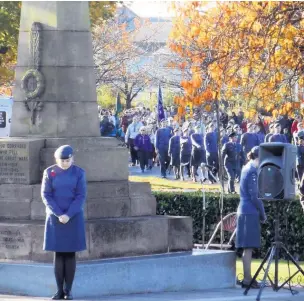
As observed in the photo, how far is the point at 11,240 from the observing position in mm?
15906

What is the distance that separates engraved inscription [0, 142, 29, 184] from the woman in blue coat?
5.22 ft

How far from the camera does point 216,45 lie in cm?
2200

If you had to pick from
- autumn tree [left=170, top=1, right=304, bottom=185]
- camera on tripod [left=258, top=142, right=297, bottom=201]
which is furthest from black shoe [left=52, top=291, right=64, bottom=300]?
autumn tree [left=170, top=1, right=304, bottom=185]

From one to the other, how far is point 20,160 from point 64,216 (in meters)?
2.08

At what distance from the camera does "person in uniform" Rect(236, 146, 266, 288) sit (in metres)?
17.0

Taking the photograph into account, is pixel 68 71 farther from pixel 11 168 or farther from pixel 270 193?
pixel 270 193

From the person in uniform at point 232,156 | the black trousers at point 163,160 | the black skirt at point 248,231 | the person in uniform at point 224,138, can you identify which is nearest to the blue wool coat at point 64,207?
the black skirt at point 248,231

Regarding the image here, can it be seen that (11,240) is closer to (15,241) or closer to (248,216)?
(15,241)

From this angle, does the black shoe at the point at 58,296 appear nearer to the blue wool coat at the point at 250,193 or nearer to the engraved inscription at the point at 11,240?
the engraved inscription at the point at 11,240

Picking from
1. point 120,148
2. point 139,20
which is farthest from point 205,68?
point 139,20

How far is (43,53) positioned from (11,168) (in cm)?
158

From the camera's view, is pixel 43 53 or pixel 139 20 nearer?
pixel 43 53

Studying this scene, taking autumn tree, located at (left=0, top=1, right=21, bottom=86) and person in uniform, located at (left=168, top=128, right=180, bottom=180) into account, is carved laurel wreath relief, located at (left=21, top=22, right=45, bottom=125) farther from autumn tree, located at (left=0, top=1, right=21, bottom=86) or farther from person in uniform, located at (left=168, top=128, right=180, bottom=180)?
person in uniform, located at (left=168, top=128, right=180, bottom=180)

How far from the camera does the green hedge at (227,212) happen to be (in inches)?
879
